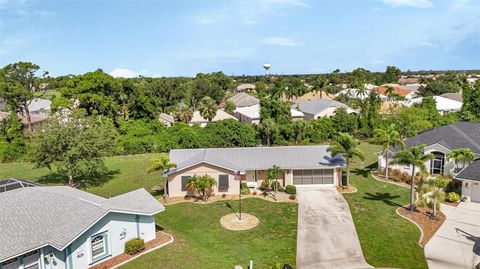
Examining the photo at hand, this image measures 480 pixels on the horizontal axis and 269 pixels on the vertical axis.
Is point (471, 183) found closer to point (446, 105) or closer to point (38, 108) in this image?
point (446, 105)

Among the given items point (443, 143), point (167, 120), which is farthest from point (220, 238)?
point (167, 120)

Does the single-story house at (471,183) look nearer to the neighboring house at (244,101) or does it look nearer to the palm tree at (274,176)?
the palm tree at (274,176)

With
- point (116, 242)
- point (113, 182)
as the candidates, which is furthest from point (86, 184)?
point (116, 242)

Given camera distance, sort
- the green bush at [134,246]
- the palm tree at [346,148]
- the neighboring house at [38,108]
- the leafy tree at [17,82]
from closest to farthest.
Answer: the green bush at [134,246], the palm tree at [346,148], the leafy tree at [17,82], the neighboring house at [38,108]

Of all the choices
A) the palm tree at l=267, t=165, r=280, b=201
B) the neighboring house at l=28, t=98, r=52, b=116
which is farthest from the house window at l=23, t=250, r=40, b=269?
the neighboring house at l=28, t=98, r=52, b=116

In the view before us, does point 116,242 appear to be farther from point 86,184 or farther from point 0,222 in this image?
point 86,184

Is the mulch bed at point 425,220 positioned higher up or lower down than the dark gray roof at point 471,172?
lower down

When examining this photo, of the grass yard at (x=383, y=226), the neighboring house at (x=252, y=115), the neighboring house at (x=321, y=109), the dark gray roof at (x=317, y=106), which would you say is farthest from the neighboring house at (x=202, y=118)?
the grass yard at (x=383, y=226)
